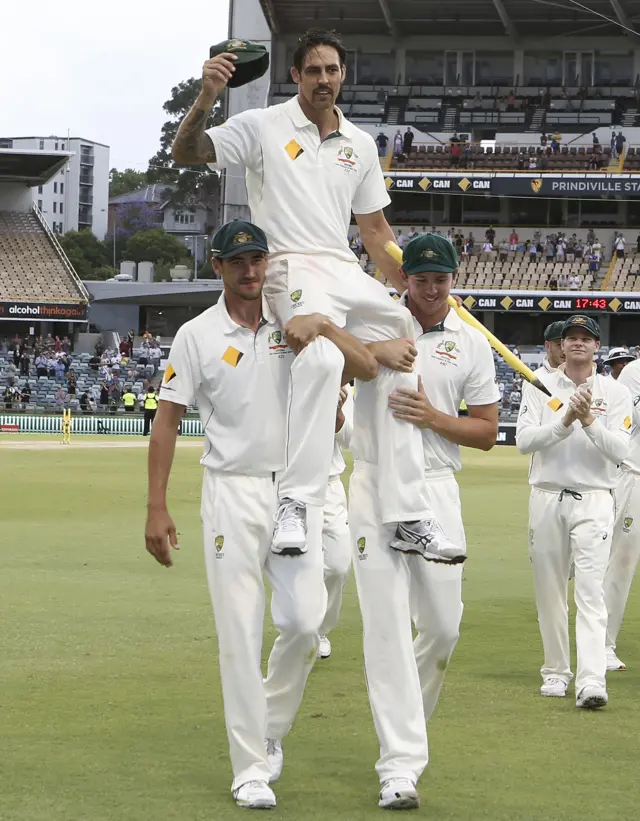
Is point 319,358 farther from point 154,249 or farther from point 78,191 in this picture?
point 78,191

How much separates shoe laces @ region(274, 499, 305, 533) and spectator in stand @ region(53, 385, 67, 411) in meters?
42.2

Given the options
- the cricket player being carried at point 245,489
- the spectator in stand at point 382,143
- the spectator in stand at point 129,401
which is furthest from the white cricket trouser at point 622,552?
the spectator in stand at point 382,143

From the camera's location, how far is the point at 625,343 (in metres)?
55.8

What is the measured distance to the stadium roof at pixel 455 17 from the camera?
56875mm

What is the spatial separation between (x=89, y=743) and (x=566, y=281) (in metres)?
48.8

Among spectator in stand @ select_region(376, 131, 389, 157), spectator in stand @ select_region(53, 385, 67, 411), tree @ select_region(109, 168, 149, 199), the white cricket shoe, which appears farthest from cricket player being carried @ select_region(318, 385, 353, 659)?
tree @ select_region(109, 168, 149, 199)

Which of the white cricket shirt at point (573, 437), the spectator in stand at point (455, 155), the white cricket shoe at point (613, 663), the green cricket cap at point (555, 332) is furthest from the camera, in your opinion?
the spectator in stand at point (455, 155)

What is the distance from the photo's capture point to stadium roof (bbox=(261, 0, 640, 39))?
2239 inches

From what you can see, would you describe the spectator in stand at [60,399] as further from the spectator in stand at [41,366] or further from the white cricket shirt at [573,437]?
the white cricket shirt at [573,437]

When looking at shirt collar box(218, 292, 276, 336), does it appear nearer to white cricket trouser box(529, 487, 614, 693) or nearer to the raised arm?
the raised arm

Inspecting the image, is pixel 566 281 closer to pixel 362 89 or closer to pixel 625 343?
pixel 625 343

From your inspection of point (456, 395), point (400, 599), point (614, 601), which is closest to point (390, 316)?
point (456, 395)

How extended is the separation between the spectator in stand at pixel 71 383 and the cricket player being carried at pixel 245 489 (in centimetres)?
4303

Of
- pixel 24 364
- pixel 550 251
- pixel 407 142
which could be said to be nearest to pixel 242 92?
pixel 407 142
